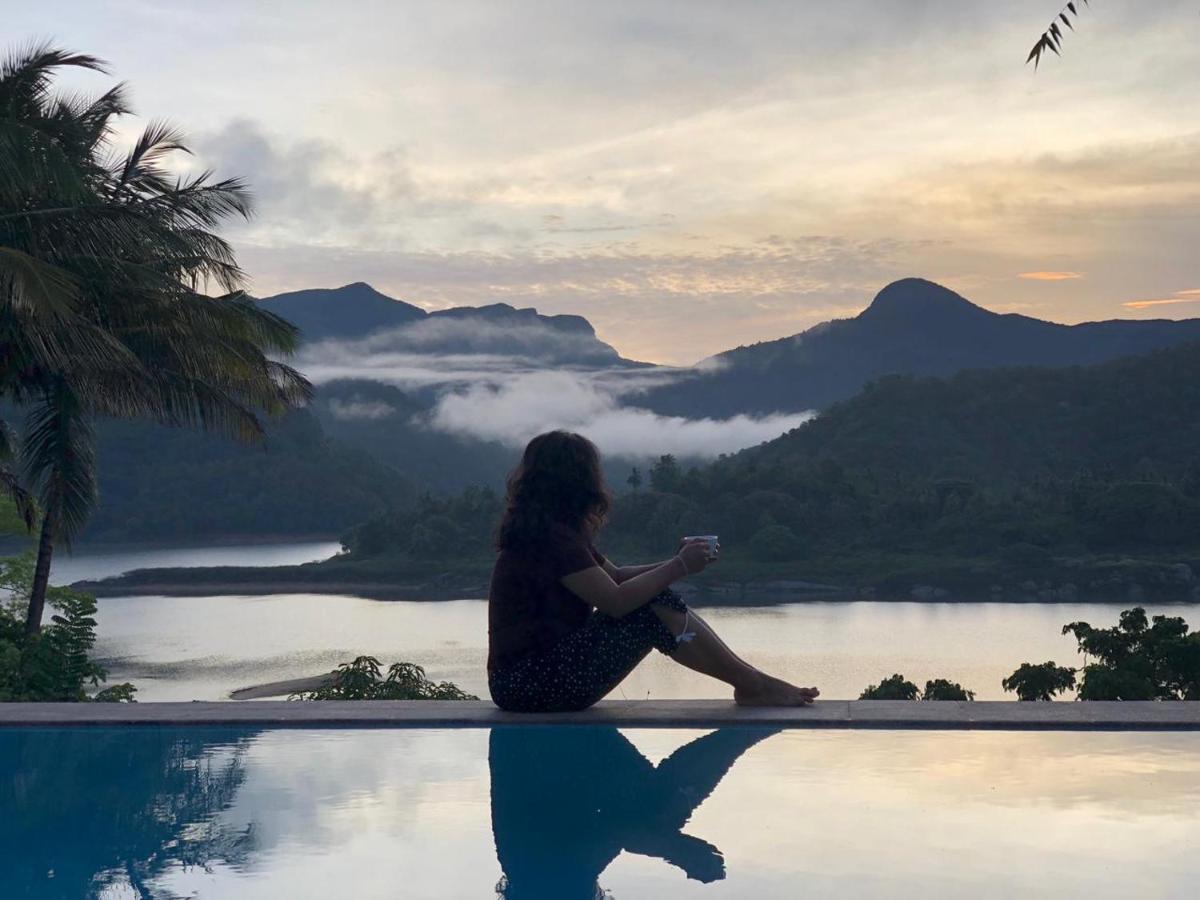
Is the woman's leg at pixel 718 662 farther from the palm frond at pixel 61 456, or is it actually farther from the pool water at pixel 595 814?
the palm frond at pixel 61 456

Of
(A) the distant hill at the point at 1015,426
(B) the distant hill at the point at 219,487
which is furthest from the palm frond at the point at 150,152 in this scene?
(B) the distant hill at the point at 219,487

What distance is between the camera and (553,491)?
3826 mm

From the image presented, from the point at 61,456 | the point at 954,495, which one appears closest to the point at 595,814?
the point at 61,456

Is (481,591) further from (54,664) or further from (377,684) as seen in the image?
(377,684)

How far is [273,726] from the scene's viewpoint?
4234 mm

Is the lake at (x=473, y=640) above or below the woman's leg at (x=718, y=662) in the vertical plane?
below

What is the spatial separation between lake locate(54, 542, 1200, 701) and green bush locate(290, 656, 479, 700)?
20.6 m

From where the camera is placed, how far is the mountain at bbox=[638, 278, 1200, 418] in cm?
14825

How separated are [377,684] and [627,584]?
15.9ft

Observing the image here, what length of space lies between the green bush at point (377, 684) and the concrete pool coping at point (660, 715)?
11.2ft

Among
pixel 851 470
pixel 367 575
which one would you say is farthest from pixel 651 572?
pixel 851 470

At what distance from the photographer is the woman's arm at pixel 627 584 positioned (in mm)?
3725

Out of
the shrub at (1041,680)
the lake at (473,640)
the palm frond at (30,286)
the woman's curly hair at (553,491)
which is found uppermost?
the palm frond at (30,286)

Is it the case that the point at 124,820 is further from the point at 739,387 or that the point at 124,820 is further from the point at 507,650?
the point at 739,387
